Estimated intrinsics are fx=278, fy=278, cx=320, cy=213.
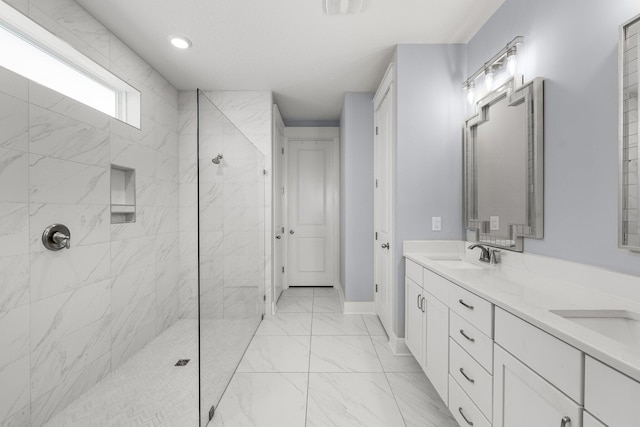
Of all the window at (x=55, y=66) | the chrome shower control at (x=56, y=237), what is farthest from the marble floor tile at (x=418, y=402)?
the window at (x=55, y=66)

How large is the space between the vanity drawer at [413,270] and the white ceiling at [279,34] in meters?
1.77

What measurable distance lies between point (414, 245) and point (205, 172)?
1.65 metres

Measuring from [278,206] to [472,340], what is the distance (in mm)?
2865

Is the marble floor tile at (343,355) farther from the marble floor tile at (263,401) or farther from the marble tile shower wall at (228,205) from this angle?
the marble tile shower wall at (228,205)

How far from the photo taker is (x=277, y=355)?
231cm

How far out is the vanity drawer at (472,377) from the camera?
1125 mm

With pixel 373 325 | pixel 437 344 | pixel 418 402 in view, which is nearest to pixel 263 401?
pixel 418 402

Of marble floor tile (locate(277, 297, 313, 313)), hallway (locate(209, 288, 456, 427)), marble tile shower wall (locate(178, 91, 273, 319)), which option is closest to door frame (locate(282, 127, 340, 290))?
marble floor tile (locate(277, 297, 313, 313))

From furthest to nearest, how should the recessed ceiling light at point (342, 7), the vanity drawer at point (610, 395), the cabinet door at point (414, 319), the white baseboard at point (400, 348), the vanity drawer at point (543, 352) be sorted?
the white baseboard at point (400, 348) → the cabinet door at point (414, 319) → the recessed ceiling light at point (342, 7) → the vanity drawer at point (543, 352) → the vanity drawer at point (610, 395)

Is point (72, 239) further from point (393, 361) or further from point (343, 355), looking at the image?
point (393, 361)

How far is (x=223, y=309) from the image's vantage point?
180 cm

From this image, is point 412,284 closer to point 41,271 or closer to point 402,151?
point 402,151

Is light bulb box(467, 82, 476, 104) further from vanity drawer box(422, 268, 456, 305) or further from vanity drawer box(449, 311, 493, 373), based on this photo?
vanity drawer box(449, 311, 493, 373)

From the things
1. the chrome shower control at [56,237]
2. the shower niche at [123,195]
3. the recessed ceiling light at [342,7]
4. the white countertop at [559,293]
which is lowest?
the white countertop at [559,293]
